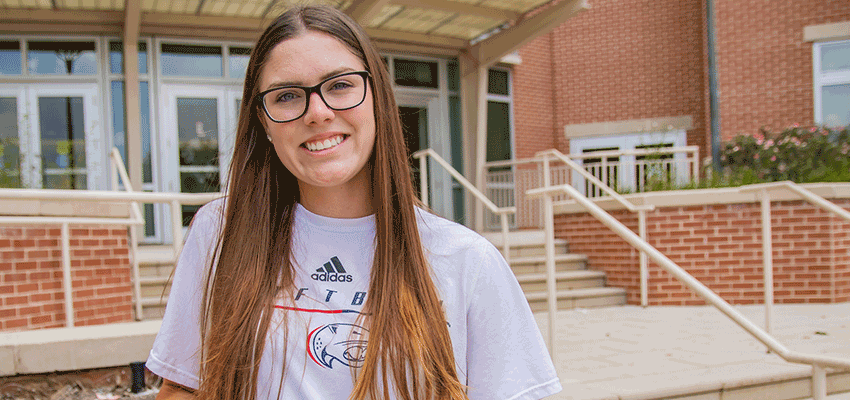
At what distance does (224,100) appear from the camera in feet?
27.2

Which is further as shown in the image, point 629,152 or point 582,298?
point 629,152

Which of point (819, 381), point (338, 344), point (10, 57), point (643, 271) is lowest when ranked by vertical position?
point (819, 381)

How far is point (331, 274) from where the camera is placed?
1152mm

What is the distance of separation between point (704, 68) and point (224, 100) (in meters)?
8.63

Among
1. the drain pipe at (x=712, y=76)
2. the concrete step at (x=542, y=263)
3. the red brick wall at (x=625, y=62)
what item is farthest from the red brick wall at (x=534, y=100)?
the concrete step at (x=542, y=263)

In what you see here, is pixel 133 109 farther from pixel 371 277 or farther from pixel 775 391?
pixel 371 277

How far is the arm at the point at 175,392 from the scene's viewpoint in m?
1.19

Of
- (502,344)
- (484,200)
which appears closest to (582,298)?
(484,200)

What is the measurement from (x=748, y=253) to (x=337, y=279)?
20.5ft

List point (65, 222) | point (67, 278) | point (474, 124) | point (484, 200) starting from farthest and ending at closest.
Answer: point (474, 124), point (484, 200), point (65, 222), point (67, 278)

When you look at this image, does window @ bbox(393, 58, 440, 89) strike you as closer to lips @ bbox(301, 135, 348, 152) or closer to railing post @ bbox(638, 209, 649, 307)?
railing post @ bbox(638, 209, 649, 307)

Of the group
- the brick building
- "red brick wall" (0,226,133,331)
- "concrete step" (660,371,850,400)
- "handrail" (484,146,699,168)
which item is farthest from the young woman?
"handrail" (484,146,699,168)

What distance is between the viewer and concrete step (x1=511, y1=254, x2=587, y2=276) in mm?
6723

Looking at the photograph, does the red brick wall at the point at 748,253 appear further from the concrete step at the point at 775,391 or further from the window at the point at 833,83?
the window at the point at 833,83
